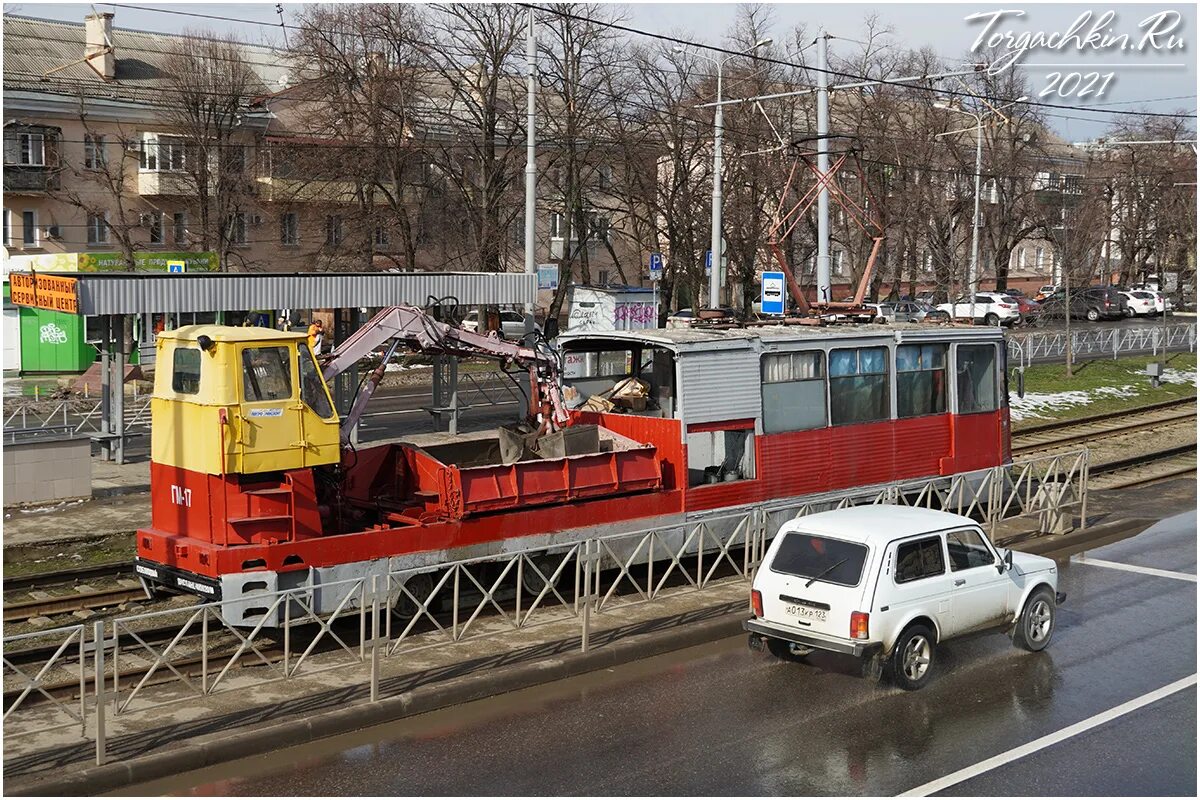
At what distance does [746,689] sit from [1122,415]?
81.1ft

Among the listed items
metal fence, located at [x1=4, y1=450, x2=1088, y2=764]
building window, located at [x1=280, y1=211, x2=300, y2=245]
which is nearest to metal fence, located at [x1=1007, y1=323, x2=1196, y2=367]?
building window, located at [x1=280, y1=211, x2=300, y2=245]

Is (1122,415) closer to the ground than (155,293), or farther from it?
closer to the ground

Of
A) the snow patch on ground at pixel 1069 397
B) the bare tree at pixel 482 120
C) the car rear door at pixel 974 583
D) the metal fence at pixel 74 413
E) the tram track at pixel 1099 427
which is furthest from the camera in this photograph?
the bare tree at pixel 482 120

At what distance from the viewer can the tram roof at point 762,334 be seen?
16.4 meters

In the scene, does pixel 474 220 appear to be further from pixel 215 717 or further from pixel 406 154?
pixel 215 717

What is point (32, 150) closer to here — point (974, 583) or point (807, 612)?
point (807, 612)

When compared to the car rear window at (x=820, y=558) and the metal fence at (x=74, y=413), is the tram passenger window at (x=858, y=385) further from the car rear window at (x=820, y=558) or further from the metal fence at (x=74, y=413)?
the metal fence at (x=74, y=413)

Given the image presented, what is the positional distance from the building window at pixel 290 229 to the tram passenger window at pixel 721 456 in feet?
130

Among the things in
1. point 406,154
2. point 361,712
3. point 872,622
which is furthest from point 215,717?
point 406,154

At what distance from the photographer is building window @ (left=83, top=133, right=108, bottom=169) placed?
4934 cm

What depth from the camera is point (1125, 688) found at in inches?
494

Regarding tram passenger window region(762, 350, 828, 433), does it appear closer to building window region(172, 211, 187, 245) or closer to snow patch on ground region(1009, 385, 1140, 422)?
snow patch on ground region(1009, 385, 1140, 422)

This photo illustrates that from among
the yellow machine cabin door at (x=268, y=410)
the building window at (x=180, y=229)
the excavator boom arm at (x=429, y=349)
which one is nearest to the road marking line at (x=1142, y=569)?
the excavator boom arm at (x=429, y=349)

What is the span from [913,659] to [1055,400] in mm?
25346
